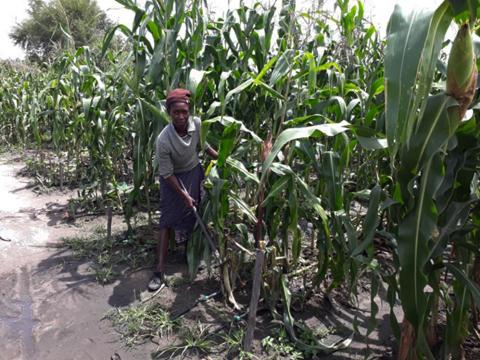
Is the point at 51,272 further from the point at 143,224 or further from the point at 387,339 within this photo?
the point at 387,339

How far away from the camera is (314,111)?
2227mm

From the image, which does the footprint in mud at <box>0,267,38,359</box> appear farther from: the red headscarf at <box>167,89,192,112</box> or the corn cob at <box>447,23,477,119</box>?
the corn cob at <box>447,23,477,119</box>

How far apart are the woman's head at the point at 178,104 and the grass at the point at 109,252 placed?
4.21ft

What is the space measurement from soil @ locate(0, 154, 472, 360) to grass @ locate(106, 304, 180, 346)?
0.05 meters

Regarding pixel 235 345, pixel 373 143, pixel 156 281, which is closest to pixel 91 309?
pixel 156 281

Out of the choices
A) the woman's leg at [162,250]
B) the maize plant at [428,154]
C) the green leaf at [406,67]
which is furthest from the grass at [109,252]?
the green leaf at [406,67]

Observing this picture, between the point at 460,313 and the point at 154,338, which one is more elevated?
the point at 460,313

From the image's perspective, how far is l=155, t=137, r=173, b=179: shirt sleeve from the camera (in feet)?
8.86

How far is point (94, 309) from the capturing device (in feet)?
8.46

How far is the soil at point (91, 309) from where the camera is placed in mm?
2184

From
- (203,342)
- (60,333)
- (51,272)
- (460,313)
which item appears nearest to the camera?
(460,313)

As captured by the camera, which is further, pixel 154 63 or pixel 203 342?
pixel 154 63

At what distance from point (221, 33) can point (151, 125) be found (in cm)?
90

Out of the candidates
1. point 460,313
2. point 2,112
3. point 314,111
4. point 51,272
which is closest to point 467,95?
point 460,313
